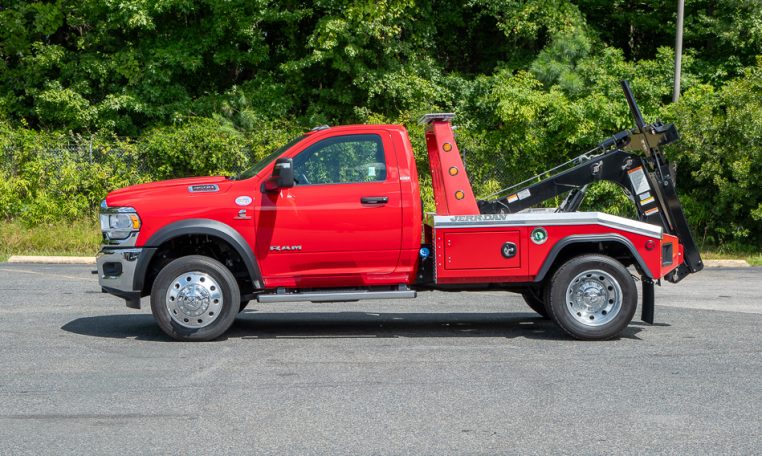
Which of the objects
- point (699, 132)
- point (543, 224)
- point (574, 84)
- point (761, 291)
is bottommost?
point (761, 291)

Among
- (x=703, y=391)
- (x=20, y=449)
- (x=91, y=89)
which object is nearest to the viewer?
(x=20, y=449)

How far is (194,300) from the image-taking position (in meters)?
9.24

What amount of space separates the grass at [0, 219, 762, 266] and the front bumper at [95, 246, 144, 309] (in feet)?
33.9

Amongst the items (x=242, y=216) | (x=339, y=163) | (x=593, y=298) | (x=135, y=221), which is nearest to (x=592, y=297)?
(x=593, y=298)

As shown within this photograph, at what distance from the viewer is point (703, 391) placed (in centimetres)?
741

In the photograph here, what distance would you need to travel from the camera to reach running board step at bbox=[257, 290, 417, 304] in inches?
363

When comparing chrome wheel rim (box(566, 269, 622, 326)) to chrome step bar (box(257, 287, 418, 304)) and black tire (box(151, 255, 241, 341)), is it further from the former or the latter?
black tire (box(151, 255, 241, 341))

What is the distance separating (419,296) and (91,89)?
16.1 m

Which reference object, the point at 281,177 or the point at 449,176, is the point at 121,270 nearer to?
the point at 281,177

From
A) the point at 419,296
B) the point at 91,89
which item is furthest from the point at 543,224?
the point at 91,89

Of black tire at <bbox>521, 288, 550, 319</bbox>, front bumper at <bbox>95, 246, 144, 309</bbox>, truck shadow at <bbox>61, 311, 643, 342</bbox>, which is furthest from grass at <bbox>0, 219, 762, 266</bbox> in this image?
front bumper at <bbox>95, 246, 144, 309</bbox>

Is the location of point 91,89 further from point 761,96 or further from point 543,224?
point 543,224

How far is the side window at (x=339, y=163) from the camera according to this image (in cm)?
949

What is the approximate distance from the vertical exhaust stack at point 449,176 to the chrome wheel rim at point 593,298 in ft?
4.25
